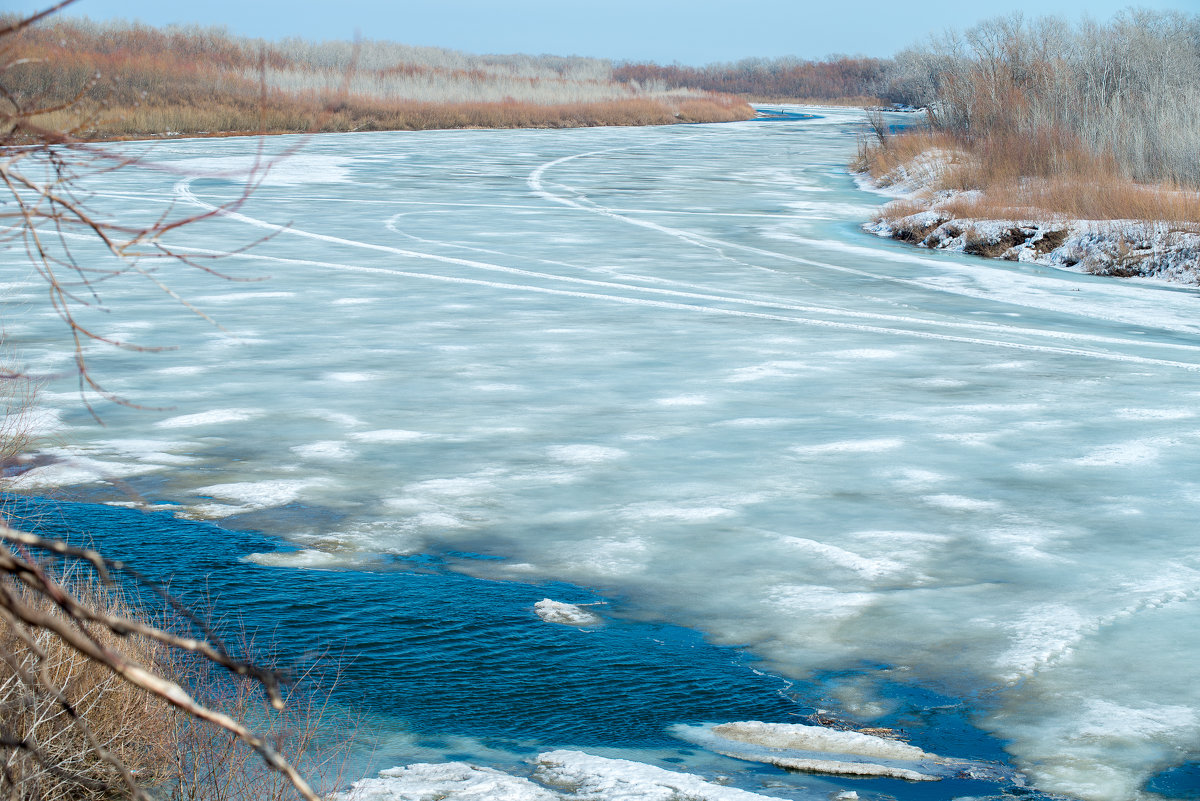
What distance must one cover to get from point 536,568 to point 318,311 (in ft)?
21.7

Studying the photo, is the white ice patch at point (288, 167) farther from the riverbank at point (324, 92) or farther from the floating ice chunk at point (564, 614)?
the floating ice chunk at point (564, 614)

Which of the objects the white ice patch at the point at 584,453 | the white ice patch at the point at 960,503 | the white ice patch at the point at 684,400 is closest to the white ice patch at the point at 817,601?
the white ice patch at the point at 960,503

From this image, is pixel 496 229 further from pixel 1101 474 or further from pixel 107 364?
pixel 1101 474

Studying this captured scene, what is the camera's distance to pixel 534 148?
3556 cm

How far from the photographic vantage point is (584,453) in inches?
280

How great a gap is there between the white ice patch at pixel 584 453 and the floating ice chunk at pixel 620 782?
3.19 meters

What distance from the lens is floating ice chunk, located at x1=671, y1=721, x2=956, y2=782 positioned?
3828 millimetres

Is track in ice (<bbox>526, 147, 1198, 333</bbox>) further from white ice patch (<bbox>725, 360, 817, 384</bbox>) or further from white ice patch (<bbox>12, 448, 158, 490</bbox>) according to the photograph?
white ice patch (<bbox>12, 448, 158, 490</bbox>)

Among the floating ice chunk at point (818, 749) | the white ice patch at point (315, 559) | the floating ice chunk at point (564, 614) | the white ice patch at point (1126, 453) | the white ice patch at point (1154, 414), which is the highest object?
the white ice patch at point (1154, 414)

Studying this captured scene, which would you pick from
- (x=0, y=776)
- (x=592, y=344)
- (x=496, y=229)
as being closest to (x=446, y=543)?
(x=0, y=776)

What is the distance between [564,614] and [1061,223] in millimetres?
13387

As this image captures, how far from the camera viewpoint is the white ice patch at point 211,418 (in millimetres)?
7652

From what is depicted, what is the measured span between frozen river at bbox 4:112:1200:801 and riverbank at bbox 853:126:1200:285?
99 centimetres

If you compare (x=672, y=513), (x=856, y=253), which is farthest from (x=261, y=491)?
(x=856, y=253)
